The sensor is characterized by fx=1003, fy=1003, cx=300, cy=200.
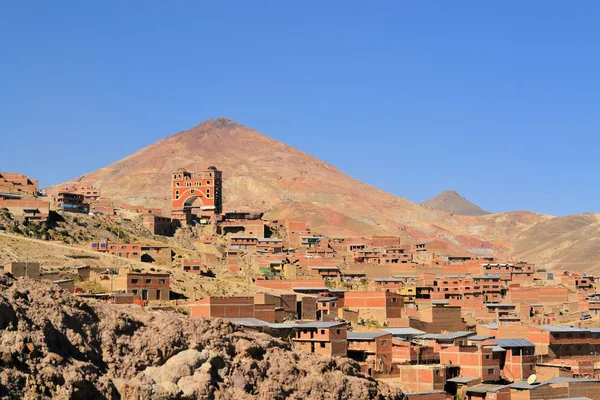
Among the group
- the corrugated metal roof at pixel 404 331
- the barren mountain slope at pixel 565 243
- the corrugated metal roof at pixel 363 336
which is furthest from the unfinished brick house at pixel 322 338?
the barren mountain slope at pixel 565 243

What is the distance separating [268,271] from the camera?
6106 cm

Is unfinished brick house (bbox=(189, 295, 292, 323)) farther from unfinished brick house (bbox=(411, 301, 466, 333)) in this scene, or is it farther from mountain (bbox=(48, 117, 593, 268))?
mountain (bbox=(48, 117, 593, 268))

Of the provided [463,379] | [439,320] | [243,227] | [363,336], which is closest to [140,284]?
[363,336]

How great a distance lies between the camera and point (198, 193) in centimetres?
8650

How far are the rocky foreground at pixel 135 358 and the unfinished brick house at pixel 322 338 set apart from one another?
38.2 ft

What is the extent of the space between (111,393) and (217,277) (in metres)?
38.2

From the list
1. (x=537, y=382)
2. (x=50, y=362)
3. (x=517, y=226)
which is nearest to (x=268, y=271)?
(x=537, y=382)

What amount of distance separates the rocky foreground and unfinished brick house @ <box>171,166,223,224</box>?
61.7 meters

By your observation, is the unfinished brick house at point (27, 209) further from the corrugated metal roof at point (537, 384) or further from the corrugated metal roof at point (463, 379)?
the corrugated metal roof at point (537, 384)

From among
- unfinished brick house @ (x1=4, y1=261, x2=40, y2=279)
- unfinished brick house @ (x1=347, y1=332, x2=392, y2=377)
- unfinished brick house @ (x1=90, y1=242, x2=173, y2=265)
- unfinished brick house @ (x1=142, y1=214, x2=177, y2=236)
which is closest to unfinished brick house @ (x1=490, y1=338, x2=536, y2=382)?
unfinished brick house @ (x1=347, y1=332, x2=392, y2=377)

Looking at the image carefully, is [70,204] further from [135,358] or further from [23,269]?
[135,358]

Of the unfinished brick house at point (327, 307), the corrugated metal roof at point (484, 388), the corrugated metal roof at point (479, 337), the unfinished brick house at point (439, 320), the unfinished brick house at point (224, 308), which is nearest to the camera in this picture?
the corrugated metal roof at point (484, 388)

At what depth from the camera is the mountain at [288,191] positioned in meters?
129

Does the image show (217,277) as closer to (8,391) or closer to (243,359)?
(243,359)
